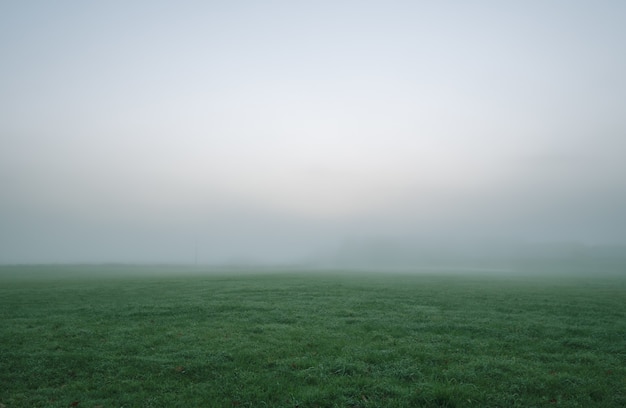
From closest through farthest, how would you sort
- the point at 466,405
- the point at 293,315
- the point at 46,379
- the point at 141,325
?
the point at 466,405
the point at 46,379
the point at 141,325
the point at 293,315

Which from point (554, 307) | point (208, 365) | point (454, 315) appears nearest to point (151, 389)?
point (208, 365)

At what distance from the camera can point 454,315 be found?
20.5m

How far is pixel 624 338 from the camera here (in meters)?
15.9

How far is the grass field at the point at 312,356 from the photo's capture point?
9.98m

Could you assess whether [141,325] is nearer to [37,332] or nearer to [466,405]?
[37,332]

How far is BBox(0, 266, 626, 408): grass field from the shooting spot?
998cm

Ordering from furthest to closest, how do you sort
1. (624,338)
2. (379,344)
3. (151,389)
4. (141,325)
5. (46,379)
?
1. (141,325)
2. (624,338)
3. (379,344)
4. (46,379)
5. (151,389)

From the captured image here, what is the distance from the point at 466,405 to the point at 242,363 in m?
6.94

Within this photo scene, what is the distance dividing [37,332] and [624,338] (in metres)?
25.8

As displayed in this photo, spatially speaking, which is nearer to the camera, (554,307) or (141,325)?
(141,325)

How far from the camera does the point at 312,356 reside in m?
13.0

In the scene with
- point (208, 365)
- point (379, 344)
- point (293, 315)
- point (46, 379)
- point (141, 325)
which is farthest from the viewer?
point (293, 315)

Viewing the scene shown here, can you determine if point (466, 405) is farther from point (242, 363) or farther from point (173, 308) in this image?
point (173, 308)

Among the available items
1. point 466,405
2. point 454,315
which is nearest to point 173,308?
point 454,315
